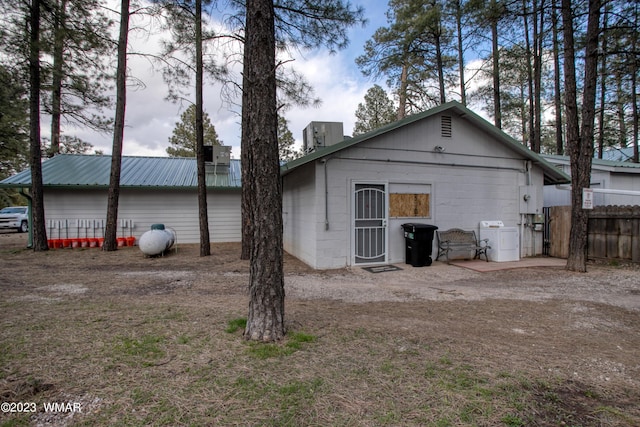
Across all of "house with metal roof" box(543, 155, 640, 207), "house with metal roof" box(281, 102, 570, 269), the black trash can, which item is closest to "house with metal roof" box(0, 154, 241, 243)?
"house with metal roof" box(281, 102, 570, 269)

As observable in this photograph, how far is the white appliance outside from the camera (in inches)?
327

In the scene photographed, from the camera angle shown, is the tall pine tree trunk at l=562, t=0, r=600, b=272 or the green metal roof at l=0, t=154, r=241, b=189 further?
the green metal roof at l=0, t=154, r=241, b=189

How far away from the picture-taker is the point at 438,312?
14.0ft

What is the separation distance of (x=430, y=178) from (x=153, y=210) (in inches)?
416

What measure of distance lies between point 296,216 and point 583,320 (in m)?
6.86

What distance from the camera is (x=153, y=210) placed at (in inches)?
480

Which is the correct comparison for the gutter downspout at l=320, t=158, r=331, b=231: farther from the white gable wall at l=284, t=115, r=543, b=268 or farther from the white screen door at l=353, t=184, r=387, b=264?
the white screen door at l=353, t=184, r=387, b=264

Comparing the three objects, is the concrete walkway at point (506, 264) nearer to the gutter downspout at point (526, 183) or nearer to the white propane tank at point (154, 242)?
the gutter downspout at point (526, 183)

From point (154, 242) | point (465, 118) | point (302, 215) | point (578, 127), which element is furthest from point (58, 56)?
point (578, 127)

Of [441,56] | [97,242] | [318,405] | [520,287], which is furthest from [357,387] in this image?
[441,56]

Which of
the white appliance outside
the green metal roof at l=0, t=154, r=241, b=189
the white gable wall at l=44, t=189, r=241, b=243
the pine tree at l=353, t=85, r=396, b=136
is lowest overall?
the white appliance outside

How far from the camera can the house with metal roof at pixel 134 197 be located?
37.4 feet

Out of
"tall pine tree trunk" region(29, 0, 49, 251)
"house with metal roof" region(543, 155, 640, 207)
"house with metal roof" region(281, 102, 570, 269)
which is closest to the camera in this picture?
"house with metal roof" region(281, 102, 570, 269)

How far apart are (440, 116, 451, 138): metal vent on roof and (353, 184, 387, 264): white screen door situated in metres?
2.40
